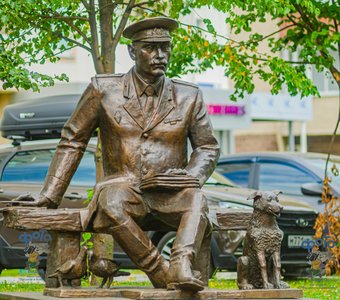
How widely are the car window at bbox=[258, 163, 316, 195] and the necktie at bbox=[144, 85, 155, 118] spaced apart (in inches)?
338

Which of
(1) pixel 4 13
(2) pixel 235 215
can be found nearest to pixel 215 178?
(1) pixel 4 13

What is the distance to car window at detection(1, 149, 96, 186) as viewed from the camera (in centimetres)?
1631

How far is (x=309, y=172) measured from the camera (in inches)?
717

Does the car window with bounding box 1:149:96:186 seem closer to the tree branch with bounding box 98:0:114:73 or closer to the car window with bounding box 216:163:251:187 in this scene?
the tree branch with bounding box 98:0:114:73

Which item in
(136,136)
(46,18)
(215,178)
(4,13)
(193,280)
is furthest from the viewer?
(215,178)

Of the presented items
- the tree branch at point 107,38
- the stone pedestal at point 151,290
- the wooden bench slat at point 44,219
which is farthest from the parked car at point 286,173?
the wooden bench slat at point 44,219

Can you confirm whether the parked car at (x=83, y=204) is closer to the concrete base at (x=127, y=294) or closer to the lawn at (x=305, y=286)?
the lawn at (x=305, y=286)

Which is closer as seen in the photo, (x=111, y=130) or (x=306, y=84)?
(x=111, y=130)

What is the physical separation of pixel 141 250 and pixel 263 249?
3.02 ft

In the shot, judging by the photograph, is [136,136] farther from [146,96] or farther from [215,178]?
[215,178]

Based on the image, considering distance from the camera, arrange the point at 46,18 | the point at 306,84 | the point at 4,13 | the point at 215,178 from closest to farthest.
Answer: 1. the point at 4,13
2. the point at 46,18
3. the point at 306,84
4. the point at 215,178

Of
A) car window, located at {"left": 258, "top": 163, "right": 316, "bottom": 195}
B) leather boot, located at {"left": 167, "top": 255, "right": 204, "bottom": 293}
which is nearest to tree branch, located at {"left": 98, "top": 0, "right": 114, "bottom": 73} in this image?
leather boot, located at {"left": 167, "top": 255, "right": 204, "bottom": 293}

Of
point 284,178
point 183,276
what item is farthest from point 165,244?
point 183,276

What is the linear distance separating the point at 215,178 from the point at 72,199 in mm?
2302
